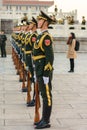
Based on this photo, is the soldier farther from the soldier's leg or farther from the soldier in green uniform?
the soldier in green uniform

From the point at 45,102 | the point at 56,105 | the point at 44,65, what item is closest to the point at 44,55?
the point at 44,65

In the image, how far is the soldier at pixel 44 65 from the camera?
7.09 meters

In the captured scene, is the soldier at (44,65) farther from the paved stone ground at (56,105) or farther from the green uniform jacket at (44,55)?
the paved stone ground at (56,105)

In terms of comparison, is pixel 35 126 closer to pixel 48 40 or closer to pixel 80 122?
pixel 80 122

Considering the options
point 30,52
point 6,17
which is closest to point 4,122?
point 30,52

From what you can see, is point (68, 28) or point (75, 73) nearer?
point (75, 73)

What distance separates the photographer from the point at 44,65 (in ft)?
23.6

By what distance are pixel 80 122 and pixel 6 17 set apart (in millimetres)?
39254

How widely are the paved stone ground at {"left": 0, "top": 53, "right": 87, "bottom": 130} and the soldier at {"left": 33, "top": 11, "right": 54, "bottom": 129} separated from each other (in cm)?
27

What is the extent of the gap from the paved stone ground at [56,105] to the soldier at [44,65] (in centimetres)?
27

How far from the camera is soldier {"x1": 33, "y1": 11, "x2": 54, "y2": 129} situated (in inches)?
279

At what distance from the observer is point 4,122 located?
7.61 metres

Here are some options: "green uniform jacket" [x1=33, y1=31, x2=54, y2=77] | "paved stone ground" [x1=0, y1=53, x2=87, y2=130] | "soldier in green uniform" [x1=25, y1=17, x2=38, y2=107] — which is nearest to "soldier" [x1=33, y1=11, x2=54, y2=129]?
"green uniform jacket" [x1=33, y1=31, x2=54, y2=77]

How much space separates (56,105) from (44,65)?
2.15 m
